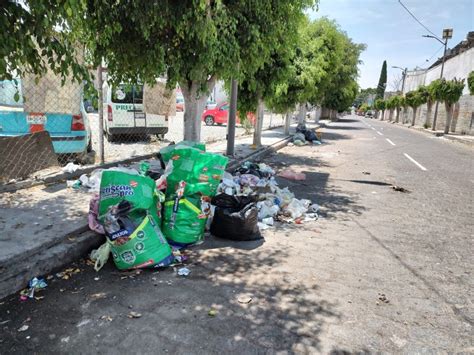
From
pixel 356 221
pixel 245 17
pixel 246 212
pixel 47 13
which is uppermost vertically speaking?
pixel 245 17

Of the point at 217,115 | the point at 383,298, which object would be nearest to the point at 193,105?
the point at 383,298

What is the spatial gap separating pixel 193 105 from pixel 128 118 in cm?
532

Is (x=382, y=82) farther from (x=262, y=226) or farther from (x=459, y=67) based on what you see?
(x=262, y=226)

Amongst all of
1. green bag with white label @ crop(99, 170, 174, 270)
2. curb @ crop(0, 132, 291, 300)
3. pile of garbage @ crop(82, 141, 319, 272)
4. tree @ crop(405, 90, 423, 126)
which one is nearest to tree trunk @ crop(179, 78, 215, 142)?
pile of garbage @ crop(82, 141, 319, 272)

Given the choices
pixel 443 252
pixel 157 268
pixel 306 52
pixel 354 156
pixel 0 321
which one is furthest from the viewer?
pixel 306 52

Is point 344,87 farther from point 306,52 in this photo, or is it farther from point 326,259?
point 326,259

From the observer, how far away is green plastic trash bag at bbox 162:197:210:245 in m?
4.13

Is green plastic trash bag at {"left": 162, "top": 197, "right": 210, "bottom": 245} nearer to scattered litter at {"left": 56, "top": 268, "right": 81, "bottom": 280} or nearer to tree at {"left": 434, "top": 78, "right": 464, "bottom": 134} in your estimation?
scattered litter at {"left": 56, "top": 268, "right": 81, "bottom": 280}

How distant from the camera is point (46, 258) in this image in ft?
11.0

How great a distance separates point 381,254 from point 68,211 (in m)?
3.73

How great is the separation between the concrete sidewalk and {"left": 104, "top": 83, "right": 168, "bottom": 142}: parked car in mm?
6438

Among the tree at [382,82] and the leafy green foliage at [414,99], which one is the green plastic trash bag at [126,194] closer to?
the leafy green foliage at [414,99]

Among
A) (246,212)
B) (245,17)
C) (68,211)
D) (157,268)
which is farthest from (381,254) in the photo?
(245,17)

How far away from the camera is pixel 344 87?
32.2 metres
